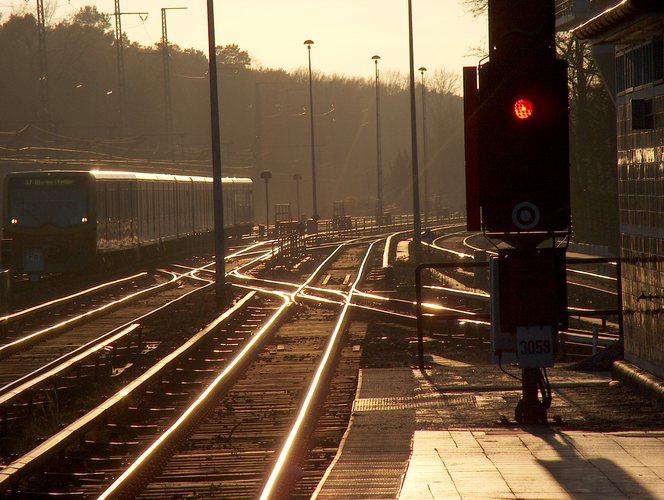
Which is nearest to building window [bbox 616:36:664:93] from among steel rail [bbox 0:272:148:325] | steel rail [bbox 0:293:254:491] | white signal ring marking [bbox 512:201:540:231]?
white signal ring marking [bbox 512:201:540:231]

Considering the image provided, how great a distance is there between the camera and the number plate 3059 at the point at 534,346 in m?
9.71

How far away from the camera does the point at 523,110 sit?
901 centimetres

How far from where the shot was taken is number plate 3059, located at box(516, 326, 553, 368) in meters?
9.71

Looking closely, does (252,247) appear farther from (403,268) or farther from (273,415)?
(273,415)

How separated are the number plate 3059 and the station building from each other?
1940 millimetres

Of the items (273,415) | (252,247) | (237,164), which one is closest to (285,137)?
(237,164)

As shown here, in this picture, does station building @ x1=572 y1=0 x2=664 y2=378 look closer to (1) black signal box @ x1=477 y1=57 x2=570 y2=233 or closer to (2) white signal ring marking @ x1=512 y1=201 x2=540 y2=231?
(1) black signal box @ x1=477 y1=57 x2=570 y2=233

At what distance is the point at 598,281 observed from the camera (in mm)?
29469

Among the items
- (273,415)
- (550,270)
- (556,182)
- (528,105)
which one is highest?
(528,105)

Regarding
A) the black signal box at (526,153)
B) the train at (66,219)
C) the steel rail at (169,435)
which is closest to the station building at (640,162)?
the black signal box at (526,153)

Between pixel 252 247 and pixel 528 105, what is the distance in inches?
1653

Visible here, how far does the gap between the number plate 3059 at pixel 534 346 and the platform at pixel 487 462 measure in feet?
1.94

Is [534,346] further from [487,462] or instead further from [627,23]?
[627,23]

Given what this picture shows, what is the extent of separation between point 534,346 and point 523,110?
201 cm
